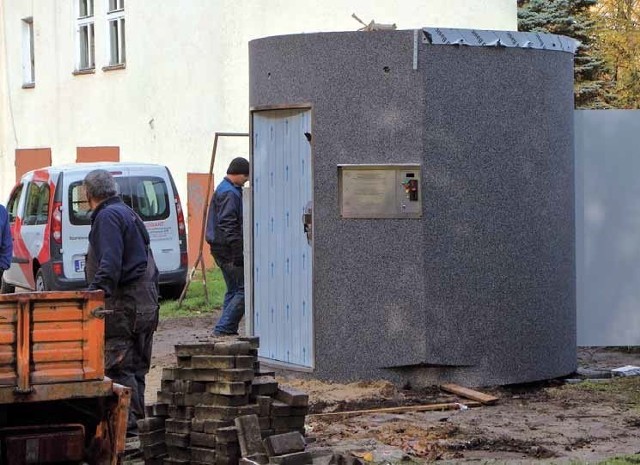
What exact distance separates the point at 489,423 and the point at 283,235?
2785 mm

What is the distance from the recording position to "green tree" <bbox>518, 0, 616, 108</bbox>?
28422 mm

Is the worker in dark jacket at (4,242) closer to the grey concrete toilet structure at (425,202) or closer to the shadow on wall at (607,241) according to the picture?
the grey concrete toilet structure at (425,202)

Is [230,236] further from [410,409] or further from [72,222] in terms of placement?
[410,409]

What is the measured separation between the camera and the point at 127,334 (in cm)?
934

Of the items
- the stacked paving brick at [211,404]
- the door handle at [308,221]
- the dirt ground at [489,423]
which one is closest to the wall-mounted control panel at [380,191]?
the door handle at [308,221]

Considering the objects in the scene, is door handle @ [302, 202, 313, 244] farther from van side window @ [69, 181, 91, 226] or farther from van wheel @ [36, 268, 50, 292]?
van wheel @ [36, 268, 50, 292]

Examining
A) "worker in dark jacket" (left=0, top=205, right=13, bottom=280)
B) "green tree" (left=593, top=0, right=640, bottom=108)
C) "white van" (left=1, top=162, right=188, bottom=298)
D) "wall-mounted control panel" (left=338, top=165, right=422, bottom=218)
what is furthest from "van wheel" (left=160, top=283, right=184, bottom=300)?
"green tree" (left=593, top=0, right=640, bottom=108)

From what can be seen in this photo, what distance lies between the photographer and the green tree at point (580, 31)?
2842 centimetres

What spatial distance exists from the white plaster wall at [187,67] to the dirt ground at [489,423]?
11.3 metres

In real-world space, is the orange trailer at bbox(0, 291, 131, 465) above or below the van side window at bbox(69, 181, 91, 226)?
below

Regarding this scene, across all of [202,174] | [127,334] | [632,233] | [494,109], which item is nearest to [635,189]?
[632,233]

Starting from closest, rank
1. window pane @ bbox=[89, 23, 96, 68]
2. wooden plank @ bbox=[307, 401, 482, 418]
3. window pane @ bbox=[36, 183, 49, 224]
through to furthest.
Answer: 1. wooden plank @ bbox=[307, 401, 482, 418]
2. window pane @ bbox=[36, 183, 49, 224]
3. window pane @ bbox=[89, 23, 96, 68]

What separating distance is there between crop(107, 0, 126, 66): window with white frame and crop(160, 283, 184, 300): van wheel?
26.1ft

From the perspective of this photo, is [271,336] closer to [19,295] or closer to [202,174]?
[19,295]
